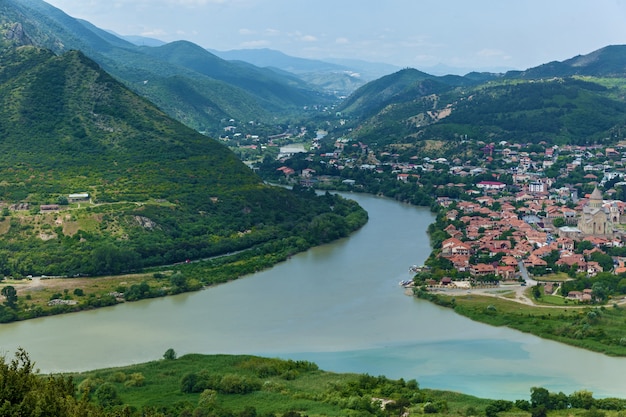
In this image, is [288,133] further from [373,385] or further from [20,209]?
[373,385]

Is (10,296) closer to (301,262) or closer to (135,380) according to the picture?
(135,380)

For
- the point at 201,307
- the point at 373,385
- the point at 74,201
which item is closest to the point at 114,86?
the point at 74,201

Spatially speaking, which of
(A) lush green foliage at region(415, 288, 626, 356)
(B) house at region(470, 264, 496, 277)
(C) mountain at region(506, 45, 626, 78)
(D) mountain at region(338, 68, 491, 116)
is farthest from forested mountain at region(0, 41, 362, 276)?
(C) mountain at region(506, 45, 626, 78)

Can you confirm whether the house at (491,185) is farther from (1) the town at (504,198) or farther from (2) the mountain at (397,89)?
(2) the mountain at (397,89)

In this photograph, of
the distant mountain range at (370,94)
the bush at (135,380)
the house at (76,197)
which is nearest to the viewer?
the bush at (135,380)

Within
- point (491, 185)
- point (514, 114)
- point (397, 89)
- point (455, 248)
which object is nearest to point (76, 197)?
point (455, 248)

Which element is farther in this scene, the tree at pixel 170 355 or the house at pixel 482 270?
the house at pixel 482 270

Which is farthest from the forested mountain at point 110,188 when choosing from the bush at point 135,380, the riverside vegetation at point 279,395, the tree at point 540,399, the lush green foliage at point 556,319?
the tree at point 540,399
